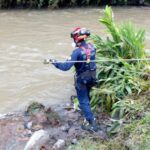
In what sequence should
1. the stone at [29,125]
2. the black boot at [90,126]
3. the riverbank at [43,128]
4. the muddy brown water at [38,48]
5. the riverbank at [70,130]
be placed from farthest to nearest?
the muddy brown water at [38,48], the stone at [29,125], the black boot at [90,126], the riverbank at [43,128], the riverbank at [70,130]

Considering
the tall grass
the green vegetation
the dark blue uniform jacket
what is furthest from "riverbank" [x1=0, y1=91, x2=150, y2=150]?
the green vegetation

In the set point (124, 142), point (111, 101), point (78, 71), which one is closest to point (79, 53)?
point (78, 71)

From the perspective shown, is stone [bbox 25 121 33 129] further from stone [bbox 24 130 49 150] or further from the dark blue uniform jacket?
the dark blue uniform jacket

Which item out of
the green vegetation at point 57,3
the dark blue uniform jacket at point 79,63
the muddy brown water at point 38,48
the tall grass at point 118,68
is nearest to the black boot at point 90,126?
the tall grass at point 118,68

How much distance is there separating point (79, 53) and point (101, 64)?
4.31 feet

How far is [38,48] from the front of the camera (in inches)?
435

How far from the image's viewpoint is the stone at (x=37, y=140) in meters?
6.03

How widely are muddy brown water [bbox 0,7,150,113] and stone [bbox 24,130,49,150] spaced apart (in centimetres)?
165

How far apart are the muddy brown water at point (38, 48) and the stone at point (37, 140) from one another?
5.42 feet

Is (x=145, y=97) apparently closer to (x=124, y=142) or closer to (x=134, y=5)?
(x=124, y=142)

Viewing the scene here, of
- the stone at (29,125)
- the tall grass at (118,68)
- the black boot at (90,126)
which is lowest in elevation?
the stone at (29,125)

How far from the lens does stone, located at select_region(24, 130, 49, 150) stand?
19.8 feet

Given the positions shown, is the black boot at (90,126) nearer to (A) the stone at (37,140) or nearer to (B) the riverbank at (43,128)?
(B) the riverbank at (43,128)

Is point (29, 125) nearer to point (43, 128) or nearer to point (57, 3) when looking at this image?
point (43, 128)
